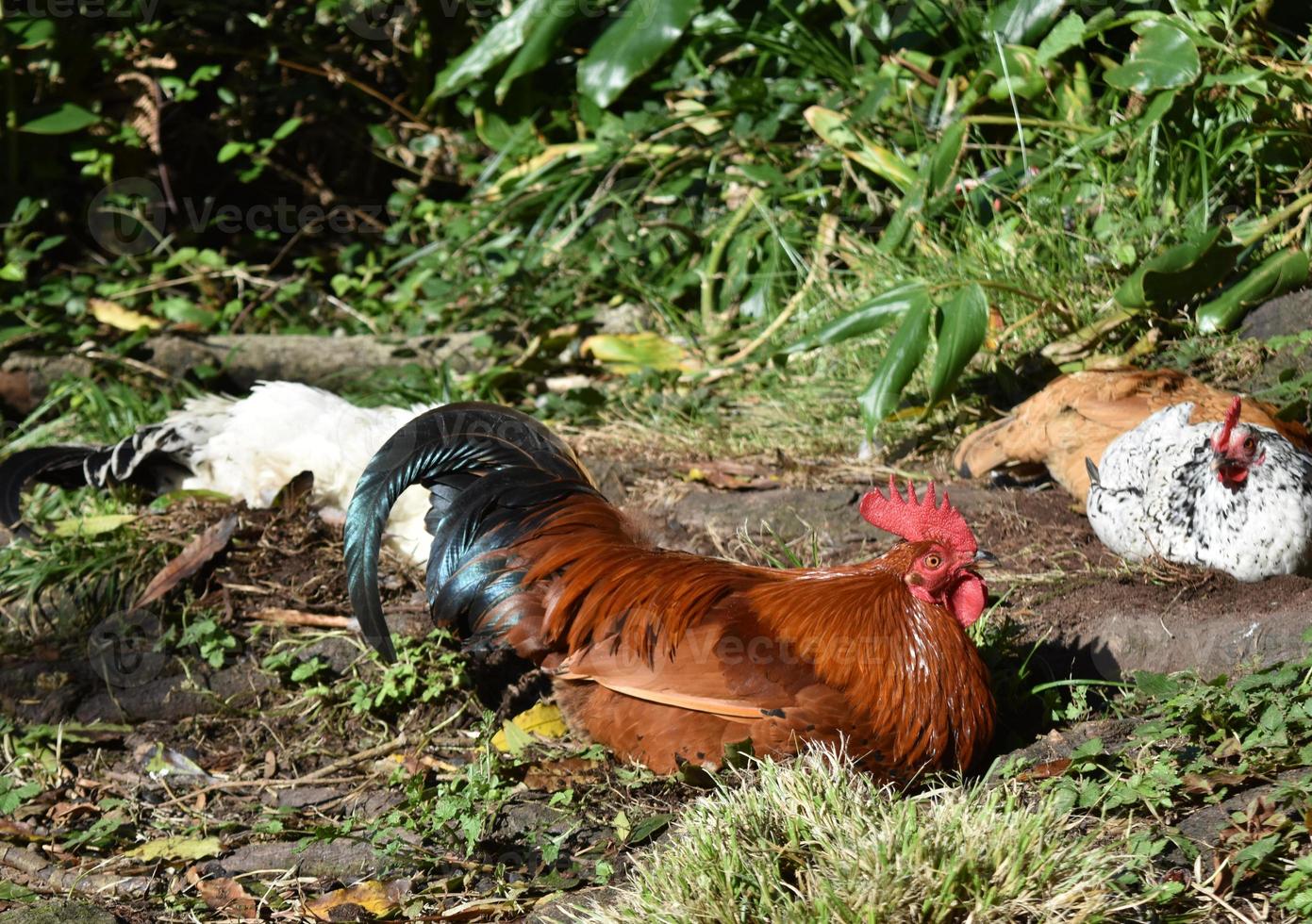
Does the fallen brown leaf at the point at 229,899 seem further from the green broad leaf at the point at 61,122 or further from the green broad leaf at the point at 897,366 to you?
the green broad leaf at the point at 61,122

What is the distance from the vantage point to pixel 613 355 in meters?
5.93

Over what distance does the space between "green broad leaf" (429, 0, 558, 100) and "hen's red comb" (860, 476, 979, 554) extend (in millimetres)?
4745

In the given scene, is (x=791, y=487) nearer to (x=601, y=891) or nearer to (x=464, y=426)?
(x=464, y=426)

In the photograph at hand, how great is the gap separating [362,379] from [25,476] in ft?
5.87

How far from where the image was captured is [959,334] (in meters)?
4.15

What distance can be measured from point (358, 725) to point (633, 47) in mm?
4169

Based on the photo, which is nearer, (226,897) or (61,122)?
(226,897)

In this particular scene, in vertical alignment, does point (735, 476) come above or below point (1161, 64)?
below

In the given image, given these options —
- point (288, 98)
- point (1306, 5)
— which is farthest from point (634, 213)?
point (1306, 5)

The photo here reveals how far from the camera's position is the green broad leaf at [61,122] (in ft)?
22.0

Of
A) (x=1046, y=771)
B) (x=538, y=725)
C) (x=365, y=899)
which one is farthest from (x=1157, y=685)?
(x=365, y=899)

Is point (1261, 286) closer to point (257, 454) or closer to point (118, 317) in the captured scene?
point (257, 454)

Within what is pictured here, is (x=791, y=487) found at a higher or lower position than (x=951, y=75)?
lower

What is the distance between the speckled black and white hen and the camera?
335cm
